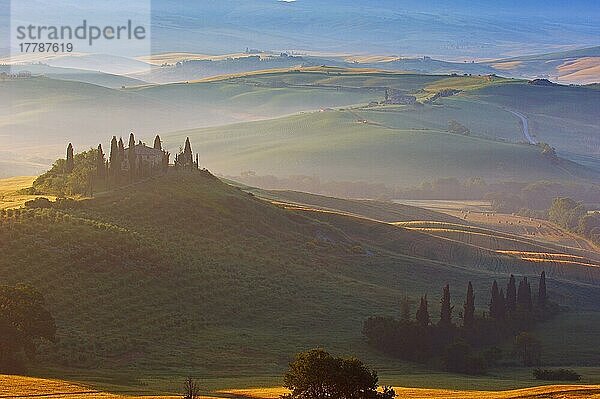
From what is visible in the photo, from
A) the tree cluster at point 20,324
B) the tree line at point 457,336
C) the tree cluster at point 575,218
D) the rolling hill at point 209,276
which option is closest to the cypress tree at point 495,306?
the tree line at point 457,336

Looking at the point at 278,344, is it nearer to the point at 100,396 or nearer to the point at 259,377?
the point at 259,377

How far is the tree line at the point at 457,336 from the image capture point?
62969mm

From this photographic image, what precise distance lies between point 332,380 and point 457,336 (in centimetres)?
3271

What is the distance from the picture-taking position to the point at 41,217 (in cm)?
7325

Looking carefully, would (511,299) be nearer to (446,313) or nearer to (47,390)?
(446,313)

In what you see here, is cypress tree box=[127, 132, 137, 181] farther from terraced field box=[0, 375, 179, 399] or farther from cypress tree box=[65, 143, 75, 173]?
terraced field box=[0, 375, 179, 399]

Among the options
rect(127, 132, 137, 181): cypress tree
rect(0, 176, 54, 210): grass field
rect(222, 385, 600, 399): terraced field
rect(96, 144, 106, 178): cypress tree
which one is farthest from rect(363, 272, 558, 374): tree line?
rect(0, 176, 54, 210): grass field

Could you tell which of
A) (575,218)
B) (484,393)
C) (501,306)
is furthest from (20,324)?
(575,218)

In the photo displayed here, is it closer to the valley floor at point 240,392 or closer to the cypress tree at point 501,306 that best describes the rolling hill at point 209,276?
the valley floor at point 240,392

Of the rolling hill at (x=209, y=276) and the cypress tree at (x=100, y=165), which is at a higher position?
the cypress tree at (x=100, y=165)

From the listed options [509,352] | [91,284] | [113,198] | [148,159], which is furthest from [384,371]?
[148,159]

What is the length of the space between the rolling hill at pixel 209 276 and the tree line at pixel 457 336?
6.63 feet

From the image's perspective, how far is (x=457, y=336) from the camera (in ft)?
223

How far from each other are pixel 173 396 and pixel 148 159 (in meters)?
58.6
